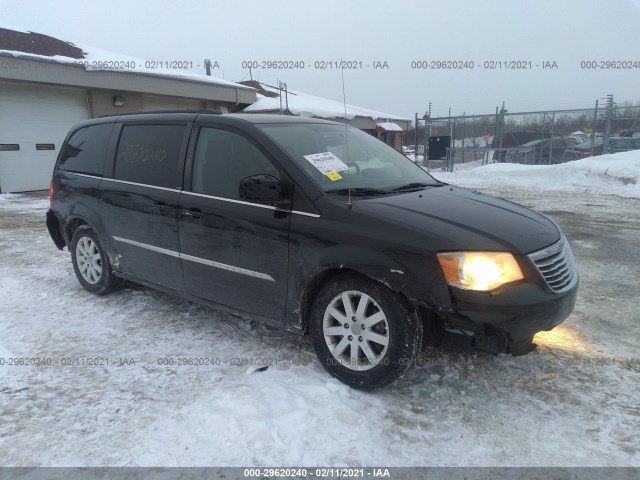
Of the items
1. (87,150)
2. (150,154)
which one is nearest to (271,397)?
(150,154)

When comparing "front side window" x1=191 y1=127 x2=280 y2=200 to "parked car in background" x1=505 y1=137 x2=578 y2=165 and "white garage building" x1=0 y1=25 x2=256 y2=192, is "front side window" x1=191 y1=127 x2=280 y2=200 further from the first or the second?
"parked car in background" x1=505 y1=137 x2=578 y2=165

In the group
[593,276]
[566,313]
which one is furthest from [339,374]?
[593,276]

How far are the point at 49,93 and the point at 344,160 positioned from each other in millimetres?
12348

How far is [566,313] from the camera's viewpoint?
290cm

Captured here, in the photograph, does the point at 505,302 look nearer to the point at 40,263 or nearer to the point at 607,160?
the point at 40,263

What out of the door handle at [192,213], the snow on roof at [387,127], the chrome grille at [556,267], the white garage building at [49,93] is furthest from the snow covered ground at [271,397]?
the snow on roof at [387,127]

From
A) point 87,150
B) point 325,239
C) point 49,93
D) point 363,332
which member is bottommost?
point 363,332

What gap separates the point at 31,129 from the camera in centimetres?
1255

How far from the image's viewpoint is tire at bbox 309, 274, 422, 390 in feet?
9.06

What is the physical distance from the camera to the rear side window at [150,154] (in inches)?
152

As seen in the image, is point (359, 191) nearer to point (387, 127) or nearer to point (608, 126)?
point (608, 126)

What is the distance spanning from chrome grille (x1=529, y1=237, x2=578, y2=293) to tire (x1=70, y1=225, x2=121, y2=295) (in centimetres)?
371

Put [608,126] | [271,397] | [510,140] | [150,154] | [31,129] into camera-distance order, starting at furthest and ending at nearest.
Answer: [510,140]
[608,126]
[31,129]
[150,154]
[271,397]

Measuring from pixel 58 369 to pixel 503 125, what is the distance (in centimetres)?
1698
